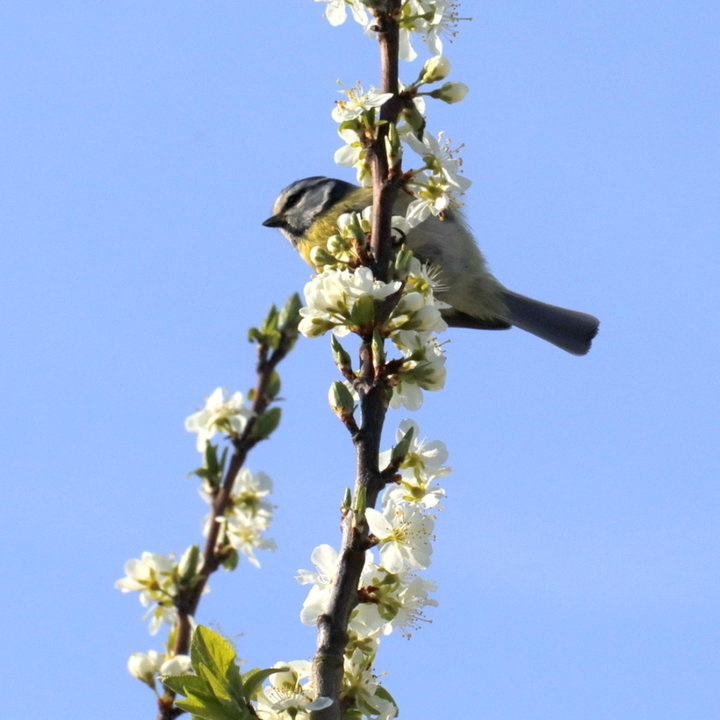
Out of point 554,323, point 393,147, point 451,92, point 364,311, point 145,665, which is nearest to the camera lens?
point 364,311

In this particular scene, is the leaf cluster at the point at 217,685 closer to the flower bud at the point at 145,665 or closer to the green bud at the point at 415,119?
the green bud at the point at 415,119

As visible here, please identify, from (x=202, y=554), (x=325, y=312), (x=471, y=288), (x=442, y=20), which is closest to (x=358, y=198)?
(x=471, y=288)

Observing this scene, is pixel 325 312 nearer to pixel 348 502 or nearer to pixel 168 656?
pixel 348 502

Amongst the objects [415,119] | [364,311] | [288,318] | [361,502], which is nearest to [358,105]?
[415,119]

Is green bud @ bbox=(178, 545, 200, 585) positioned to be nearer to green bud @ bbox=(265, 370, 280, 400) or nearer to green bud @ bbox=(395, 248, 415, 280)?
green bud @ bbox=(265, 370, 280, 400)

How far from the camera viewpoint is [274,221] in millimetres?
8234

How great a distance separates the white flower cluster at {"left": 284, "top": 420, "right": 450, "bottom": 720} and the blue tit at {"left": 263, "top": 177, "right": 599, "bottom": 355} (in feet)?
12.1

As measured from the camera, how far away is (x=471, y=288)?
688cm

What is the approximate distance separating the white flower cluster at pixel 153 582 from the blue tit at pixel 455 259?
2.43 meters

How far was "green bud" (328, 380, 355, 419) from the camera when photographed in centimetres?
232

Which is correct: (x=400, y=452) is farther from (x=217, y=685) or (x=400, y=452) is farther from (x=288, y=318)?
(x=288, y=318)

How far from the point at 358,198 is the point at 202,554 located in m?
3.35

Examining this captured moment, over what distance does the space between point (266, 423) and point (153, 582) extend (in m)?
0.80

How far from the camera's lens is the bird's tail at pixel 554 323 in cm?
752
